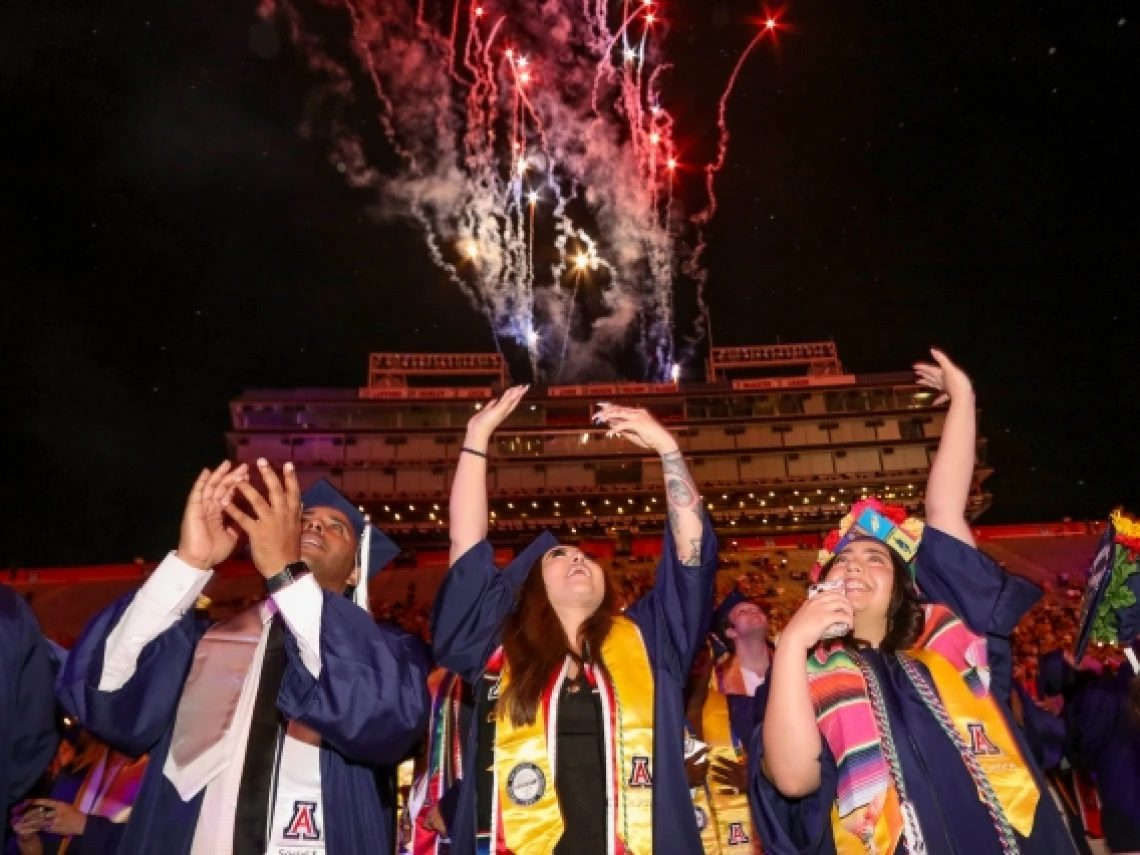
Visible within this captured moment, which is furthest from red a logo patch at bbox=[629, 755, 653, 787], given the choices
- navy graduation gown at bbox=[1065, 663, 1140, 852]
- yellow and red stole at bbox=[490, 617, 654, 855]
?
navy graduation gown at bbox=[1065, 663, 1140, 852]

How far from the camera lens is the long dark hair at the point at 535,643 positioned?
Answer: 3287mm

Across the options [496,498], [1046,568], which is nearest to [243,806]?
[1046,568]

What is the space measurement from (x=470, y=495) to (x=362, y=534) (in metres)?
0.54

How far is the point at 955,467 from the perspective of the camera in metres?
3.22

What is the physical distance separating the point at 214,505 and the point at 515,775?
1.49 meters

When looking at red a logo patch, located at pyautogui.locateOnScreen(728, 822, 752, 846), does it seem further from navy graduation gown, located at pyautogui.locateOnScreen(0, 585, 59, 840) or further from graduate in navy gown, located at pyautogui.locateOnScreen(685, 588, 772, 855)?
navy graduation gown, located at pyautogui.locateOnScreen(0, 585, 59, 840)

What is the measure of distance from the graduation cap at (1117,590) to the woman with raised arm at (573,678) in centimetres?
164

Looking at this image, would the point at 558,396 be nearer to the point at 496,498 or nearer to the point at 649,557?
the point at 496,498

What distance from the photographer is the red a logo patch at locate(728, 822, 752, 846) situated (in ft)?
17.4

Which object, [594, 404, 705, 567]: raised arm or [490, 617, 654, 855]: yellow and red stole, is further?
[594, 404, 705, 567]: raised arm

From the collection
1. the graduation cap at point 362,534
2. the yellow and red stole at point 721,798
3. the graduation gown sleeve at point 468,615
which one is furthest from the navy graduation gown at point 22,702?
the yellow and red stole at point 721,798

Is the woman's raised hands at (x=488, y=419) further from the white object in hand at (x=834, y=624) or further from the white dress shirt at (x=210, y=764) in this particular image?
the white object in hand at (x=834, y=624)

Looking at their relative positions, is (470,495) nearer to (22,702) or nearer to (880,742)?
(22,702)

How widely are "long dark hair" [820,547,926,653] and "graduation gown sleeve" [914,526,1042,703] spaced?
0.57 ft
